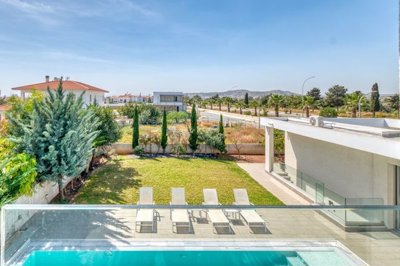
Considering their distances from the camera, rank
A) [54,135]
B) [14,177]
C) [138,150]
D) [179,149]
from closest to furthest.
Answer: [14,177] → [54,135] → [138,150] → [179,149]

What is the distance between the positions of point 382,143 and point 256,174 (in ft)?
30.7

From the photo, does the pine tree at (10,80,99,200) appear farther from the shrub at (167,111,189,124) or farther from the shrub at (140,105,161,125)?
the shrub at (140,105,161,125)

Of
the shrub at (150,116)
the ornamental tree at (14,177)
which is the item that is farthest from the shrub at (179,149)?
the shrub at (150,116)

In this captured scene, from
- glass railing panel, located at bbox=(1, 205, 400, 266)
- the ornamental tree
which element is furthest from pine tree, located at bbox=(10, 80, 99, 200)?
glass railing panel, located at bbox=(1, 205, 400, 266)

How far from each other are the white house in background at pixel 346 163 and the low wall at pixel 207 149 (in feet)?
22.7

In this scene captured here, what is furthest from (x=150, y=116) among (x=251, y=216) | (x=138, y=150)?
(x=251, y=216)

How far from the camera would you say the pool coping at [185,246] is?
19.4ft

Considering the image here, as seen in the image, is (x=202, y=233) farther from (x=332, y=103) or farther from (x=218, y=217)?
(x=332, y=103)

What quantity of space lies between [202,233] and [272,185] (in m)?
8.44

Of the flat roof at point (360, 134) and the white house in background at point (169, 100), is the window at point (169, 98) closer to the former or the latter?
the white house in background at point (169, 100)

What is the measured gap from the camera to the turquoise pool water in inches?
230

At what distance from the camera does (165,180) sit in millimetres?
15164

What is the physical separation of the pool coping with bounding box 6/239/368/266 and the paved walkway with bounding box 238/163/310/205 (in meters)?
5.56

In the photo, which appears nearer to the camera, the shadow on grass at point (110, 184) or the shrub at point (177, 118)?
the shadow on grass at point (110, 184)
